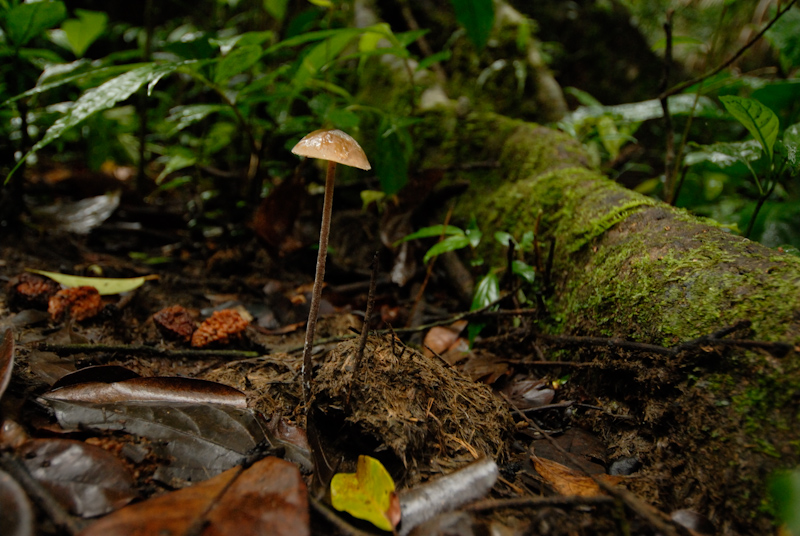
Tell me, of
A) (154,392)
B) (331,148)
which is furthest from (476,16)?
(154,392)

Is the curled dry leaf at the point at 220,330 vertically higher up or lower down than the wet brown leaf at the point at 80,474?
lower down

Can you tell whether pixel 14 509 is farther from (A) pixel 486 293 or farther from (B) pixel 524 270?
(B) pixel 524 270

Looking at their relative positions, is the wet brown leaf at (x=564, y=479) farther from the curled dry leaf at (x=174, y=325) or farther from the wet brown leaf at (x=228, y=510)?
the curled dry leaf at (x=174, y=325)

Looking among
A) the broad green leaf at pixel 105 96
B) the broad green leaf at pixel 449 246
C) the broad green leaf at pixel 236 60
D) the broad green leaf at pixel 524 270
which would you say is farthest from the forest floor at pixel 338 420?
the broad green leaf at pixel 236 60

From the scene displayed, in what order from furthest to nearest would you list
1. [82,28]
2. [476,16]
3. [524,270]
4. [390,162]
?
[82,28] → [390,162] → [524,270] → [476,16]

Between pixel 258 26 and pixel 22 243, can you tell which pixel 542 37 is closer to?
pixel 258 26

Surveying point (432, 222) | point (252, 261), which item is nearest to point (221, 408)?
point (252, 261)
